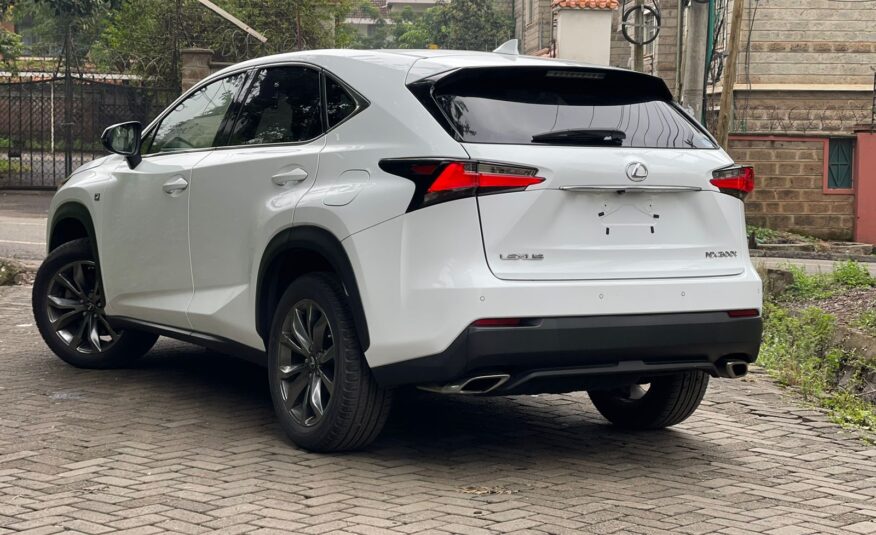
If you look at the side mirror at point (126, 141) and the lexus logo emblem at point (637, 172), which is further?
the side mirror at point (126, 141)

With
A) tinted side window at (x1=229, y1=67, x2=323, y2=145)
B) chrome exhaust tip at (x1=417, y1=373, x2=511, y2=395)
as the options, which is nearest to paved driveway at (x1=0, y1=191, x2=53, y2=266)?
tinted side window at (x1=229, y1=67, x2=323, y2=145)

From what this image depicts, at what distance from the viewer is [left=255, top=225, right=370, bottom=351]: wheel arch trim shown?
534 cm

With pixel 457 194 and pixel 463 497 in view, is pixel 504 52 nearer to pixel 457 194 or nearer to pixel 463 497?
pixel 457 194

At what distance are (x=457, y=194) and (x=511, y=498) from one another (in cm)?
122

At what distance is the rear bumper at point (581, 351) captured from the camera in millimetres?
5035

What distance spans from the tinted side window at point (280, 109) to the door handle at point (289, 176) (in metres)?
0.20

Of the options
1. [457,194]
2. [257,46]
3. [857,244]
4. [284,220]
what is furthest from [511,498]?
[257,46]

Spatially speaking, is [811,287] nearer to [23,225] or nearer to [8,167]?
[23,225]

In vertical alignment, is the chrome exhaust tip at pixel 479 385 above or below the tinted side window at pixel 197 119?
below

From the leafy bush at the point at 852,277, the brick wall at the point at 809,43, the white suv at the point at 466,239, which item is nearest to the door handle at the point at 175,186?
the white suv at the point at 466,239

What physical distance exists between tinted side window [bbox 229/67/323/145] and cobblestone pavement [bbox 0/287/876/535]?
1424 millimetres

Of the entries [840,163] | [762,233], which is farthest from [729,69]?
[840,163]

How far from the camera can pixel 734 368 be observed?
562 centimetres

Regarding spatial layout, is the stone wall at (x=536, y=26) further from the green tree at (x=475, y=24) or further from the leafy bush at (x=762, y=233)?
the leafy bush at (x=762, y=233)
